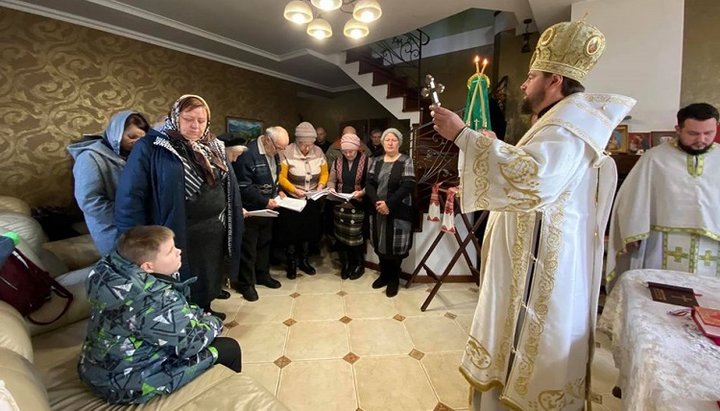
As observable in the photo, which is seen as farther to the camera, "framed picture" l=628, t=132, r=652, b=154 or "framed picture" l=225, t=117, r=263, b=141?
"framed picture" l=225, t=117, r=263, b=141

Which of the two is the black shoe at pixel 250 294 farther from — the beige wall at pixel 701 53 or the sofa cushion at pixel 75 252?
the beige wall at pixel 701 53

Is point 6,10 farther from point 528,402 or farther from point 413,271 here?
point 528,402

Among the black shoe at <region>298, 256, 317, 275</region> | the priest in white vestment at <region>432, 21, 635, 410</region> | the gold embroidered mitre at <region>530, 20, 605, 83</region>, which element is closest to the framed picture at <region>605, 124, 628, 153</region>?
the priest in white vestment at <region>432, 21, 635, 410</region>

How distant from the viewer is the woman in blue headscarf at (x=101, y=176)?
1583 mm

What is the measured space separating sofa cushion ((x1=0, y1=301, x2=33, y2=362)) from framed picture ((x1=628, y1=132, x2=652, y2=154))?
374cm

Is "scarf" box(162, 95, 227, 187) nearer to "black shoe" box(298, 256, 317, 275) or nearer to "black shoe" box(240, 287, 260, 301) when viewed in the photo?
"black shoe" box(240, 287, 260, 301)

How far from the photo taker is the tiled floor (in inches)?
64.4

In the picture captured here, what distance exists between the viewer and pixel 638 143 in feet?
7.84

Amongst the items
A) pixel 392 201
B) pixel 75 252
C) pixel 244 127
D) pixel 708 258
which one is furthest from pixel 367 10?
pixel 244 127

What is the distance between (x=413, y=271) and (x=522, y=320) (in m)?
2.05

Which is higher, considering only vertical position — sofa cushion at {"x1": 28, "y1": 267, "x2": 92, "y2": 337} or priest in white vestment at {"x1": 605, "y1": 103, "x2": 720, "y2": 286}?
priest in white vestment at {"x1": 605, "y1": 103, "x2": 720, "y2": 286}

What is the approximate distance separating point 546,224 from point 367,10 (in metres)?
1.93

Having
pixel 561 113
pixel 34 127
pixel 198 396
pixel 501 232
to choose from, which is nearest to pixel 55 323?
pixel 198 396

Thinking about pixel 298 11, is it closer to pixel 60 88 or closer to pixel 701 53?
pixel 60 88
